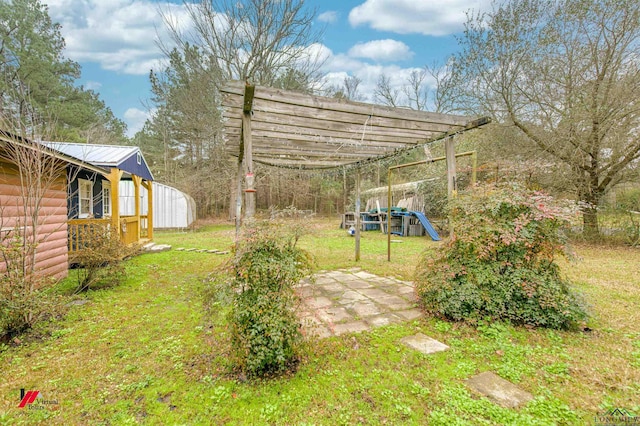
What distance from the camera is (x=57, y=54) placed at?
40.4 ft

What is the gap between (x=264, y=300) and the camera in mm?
1839

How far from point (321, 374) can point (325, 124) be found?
270 cm

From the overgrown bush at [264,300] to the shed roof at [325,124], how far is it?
141 centimetres

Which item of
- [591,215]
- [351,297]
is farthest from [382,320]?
[591,215]

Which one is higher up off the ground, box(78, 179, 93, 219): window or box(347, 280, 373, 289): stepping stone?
box(78, 179, 93, 219): window

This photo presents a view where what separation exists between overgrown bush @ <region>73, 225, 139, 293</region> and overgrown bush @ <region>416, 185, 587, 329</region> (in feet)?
14.4

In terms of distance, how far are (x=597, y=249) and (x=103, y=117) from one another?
22.4 metres

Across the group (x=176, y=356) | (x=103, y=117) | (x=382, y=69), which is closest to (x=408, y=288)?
(x=176, y=356)

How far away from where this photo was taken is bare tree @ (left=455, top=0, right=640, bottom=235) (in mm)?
6531

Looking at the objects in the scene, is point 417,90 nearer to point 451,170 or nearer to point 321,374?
point 451,170

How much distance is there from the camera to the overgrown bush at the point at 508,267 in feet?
8.82

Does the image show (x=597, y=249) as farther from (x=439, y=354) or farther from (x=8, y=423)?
(x=8, y=423)

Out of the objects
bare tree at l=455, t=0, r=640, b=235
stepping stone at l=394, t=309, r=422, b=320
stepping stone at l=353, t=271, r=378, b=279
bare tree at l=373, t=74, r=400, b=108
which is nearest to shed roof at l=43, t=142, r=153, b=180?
stepping stone at l=353, t=271, r=378, b=279

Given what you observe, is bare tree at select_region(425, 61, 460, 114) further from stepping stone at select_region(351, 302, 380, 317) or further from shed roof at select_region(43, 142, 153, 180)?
shed roof at select_region(43, 142, 153, 180)
